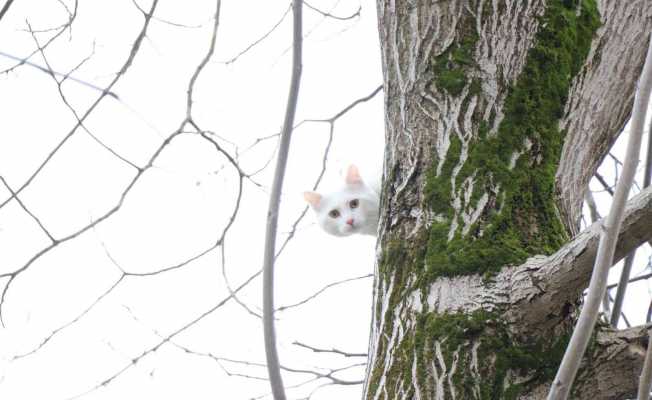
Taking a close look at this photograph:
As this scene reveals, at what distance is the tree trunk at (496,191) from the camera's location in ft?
5.19

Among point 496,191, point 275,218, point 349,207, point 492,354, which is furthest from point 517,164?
point 349,207

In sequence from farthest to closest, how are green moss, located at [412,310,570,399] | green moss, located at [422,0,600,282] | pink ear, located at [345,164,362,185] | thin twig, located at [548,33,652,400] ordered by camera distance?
1. pink ear, located at [345,164,362,185]
2. green moss, located at [422,0,600,282]
3. green moss, located at [412,310,570,399]
4. thin twig, located at [548,33,652,400]

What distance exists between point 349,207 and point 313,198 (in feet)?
0.71

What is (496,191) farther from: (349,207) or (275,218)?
(349,207)

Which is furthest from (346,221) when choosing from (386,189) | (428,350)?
(428,350)

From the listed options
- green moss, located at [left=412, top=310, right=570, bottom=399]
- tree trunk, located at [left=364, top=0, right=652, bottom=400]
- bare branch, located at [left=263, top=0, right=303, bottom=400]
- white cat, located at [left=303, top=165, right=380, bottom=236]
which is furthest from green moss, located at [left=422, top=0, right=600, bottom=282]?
white cat, located at [left=303, top=165, right=380, bottom=236]

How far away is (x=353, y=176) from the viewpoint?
4449 millimetres

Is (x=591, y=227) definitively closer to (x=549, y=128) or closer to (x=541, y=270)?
(x=541, y=270)

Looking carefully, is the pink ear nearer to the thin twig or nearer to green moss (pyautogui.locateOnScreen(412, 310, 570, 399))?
green moss (pyautogui.locateOnScreen(412, 310, 570, 399))

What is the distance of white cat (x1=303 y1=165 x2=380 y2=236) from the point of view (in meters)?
4.32

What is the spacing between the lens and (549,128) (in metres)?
1.92

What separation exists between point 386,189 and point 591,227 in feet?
1.97

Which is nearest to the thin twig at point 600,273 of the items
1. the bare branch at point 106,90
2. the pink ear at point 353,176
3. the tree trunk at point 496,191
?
the tree trunk at point 496,191

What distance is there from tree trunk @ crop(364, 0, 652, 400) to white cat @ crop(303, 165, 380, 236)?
7.14 ft
